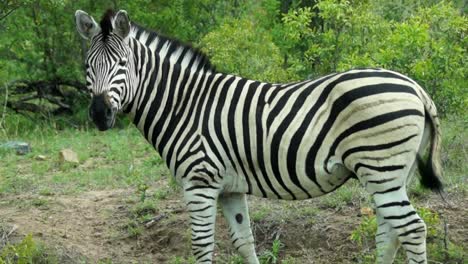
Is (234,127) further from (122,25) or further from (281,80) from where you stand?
(281,80)

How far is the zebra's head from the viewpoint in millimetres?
5484

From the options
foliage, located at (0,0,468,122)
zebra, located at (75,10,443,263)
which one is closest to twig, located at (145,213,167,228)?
zebra, located at (75,10,443,263)

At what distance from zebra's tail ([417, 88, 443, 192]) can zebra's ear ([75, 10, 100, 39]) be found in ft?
8.79

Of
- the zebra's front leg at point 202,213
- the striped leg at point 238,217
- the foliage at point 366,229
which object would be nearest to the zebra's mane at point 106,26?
the zebra's front leg at point 202,213

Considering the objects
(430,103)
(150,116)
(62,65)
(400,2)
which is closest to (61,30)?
(62,65)

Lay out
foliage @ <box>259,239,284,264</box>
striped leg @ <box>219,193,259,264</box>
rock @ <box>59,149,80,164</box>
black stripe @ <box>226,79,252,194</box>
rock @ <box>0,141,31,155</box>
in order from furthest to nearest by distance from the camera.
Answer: rock @ <box>0,141,31,155</box> → rock @ <box>59,149,80,164</box> → foliage @ <box>259,239,284,264</box> → striped leg @ <box>219,193,259,264</box> → black stripe @ <box>226,79,252,194</box>

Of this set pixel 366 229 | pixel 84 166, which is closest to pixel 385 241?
pixel 366 229

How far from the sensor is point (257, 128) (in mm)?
5477

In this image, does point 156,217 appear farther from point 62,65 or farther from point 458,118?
point 62,65

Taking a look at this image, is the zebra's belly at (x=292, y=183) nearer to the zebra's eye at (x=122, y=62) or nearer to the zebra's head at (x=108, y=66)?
the zebra's head at (x=108, y=66)

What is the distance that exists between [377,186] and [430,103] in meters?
0.76

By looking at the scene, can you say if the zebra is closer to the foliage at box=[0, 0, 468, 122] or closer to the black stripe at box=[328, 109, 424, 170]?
the black stripe at box=[328, 109, 424, 170]

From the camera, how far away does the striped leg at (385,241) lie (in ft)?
18.4

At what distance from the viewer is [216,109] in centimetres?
568
